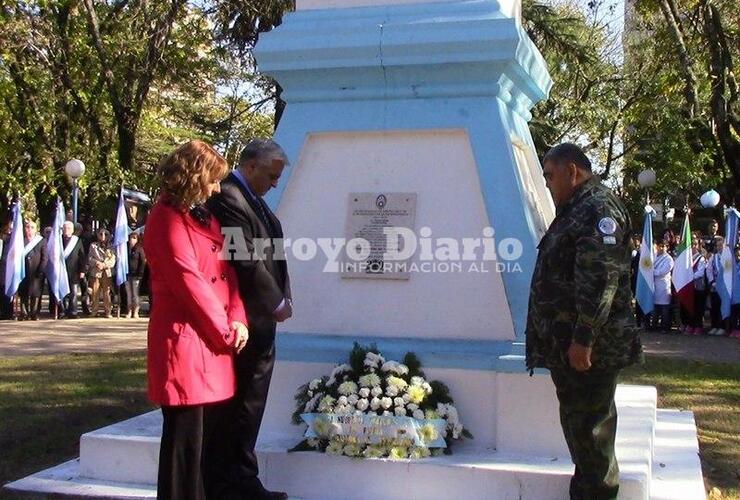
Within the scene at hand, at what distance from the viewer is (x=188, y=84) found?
933 inches

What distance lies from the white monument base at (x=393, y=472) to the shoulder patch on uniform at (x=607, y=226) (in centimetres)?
124

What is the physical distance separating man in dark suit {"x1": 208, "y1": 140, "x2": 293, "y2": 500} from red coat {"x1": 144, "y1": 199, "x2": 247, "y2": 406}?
0.36m

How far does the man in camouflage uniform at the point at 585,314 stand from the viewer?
152 inches

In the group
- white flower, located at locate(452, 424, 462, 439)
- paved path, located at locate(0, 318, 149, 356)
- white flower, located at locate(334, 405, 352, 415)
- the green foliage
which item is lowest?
white flower, located at locate(452, 424, 462, 439)

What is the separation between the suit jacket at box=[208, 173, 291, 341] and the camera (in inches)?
168

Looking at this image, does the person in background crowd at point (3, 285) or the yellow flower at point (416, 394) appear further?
the person in background crowd at point (3, 285)

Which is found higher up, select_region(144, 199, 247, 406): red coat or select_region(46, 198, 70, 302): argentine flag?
select_region(46, 198, 70, 302): argentine flag

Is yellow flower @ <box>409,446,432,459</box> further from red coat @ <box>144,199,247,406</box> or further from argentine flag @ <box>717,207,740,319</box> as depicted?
argentine flag @ <box>717,207,740,319</box>

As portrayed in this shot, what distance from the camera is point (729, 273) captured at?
569 inches

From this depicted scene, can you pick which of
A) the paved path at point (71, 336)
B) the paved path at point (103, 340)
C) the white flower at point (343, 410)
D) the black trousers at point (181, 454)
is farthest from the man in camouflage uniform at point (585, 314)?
the paved path at point (71, 336)

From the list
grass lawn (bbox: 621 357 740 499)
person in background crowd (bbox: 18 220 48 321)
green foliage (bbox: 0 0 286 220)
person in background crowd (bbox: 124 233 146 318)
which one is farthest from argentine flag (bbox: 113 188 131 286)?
grass lawn (bbox: 621 357 740 499)

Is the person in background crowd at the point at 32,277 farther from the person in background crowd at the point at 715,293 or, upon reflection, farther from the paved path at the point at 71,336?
the person in background crowd at the point at 715,293

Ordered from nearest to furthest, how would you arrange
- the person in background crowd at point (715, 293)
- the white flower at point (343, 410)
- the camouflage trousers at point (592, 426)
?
the camouflage trousers at point (592, 426), the white flower at point (343, 410), the person in background crowd at point (715, 293)

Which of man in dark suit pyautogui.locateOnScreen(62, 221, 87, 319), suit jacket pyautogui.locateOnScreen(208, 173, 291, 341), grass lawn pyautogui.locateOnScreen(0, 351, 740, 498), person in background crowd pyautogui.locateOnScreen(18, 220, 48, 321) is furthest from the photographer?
man in dark suit pyautogui.locateOnScreen(62, 221, 87, 319)
